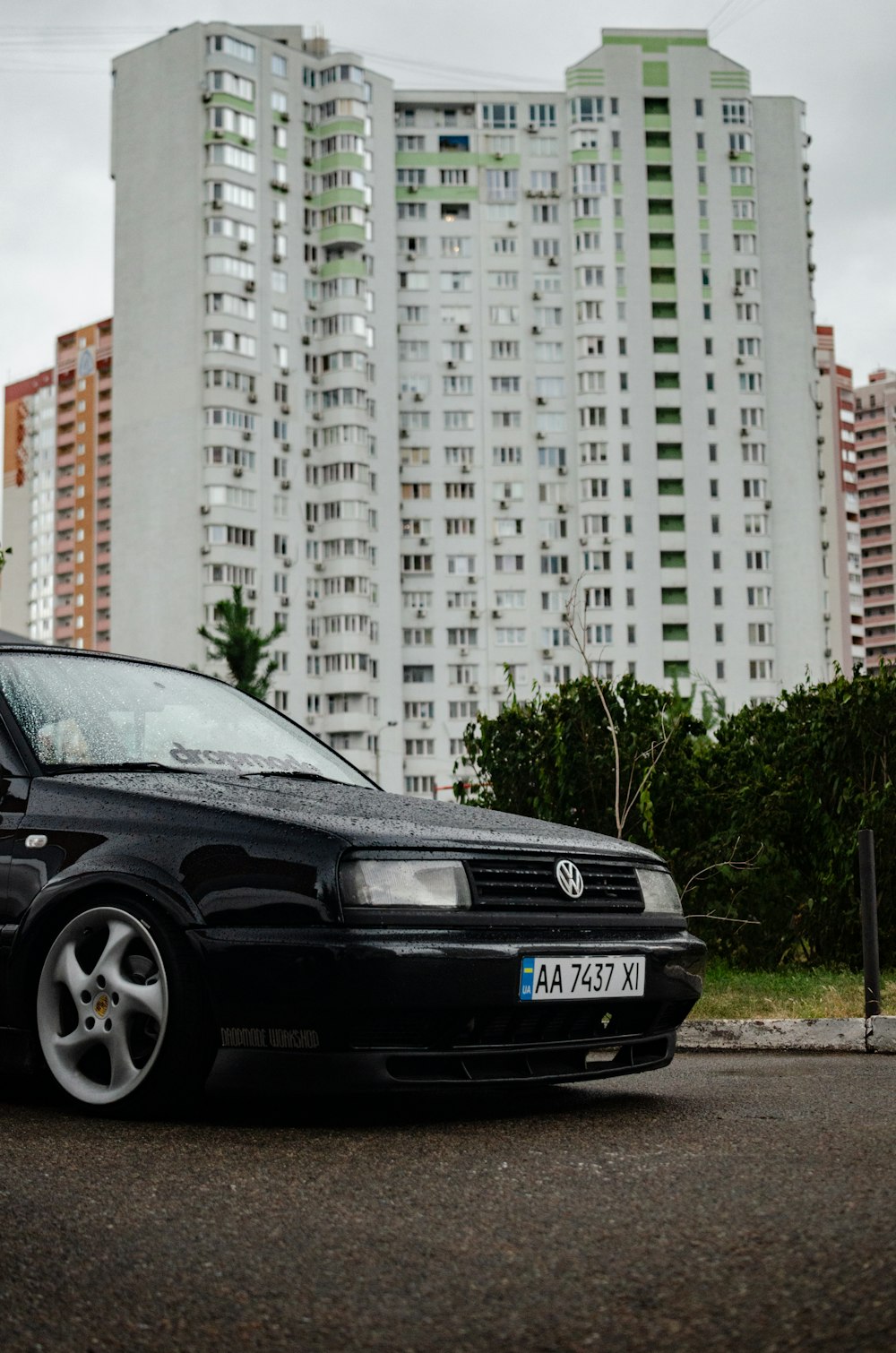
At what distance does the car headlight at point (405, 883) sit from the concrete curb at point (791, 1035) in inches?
124

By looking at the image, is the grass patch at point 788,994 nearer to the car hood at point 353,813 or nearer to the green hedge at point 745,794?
the green hedge at point 745,794

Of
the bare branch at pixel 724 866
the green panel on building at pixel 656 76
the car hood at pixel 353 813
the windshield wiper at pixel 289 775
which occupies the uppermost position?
the green panel on building at pixel 656 76

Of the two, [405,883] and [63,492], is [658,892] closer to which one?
[405,883]

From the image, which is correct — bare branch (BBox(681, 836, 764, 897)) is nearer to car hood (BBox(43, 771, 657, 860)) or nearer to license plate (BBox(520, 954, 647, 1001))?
car hood (BBox(43, 771, 657, 860))

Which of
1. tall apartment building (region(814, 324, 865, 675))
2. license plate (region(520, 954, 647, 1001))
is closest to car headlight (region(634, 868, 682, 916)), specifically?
license plate (region(520, 954, 647, 1001))

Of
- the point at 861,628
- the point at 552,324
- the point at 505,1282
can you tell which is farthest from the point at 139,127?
the point at 505,1282

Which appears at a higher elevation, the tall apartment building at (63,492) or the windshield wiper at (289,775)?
the tall apartment building at (63,492)

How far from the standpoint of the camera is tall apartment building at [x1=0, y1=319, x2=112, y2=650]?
426ft

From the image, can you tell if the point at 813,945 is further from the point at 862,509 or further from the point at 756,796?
the point at 862,509

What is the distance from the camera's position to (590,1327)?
2.48 meters

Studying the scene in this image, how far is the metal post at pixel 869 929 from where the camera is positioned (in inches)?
287

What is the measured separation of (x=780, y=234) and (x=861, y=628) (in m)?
56.6

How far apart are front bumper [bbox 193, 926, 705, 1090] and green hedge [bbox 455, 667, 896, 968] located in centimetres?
534

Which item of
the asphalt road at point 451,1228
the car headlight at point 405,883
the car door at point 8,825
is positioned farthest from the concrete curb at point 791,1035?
the car door at point 8,825
